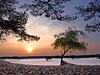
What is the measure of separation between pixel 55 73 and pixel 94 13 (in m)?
7.71

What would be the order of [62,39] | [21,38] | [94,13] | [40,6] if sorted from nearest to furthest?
[40,6] < [21,38] < [94,13] < [62,39]

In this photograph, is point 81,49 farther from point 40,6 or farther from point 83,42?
point 40,6

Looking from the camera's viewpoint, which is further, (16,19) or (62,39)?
(62,39)

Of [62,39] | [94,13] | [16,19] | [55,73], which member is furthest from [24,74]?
[62,39]

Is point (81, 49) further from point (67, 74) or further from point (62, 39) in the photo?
point (67, 74)

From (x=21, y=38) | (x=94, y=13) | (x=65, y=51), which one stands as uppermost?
(x=94, y=13)

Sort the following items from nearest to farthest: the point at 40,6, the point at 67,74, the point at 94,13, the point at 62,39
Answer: the point at 40,6 → the point at 67,74 → the point at 94,13 → the point at 62,39

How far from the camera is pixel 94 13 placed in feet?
112

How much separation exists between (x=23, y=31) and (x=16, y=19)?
1.57 m

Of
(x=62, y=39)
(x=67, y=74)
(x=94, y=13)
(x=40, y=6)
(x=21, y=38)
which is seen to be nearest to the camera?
Result: (x=40, y=6)

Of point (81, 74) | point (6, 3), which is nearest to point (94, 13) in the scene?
point (81, 74)

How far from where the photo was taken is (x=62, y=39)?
178 ft

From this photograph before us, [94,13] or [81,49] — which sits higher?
[94,13]

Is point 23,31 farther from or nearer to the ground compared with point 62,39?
farther from the ground
